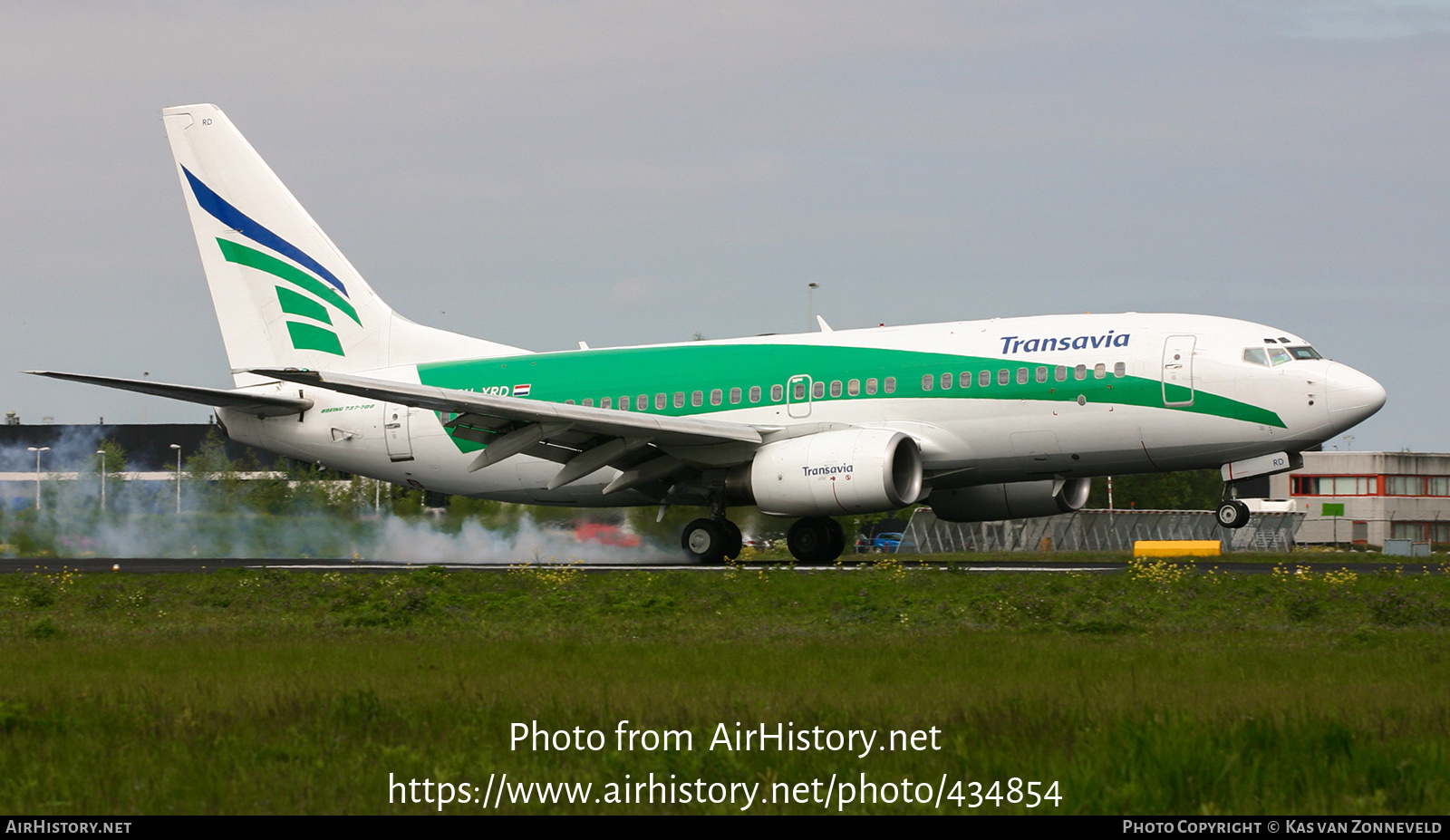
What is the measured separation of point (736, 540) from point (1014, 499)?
5700 mm

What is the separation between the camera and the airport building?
9256 centimetres

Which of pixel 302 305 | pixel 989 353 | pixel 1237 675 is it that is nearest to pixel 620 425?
pixel 989 353

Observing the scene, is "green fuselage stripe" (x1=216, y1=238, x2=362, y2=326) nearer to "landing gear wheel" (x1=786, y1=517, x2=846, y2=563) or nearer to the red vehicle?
the red vehicle

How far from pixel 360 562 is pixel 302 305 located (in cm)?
608

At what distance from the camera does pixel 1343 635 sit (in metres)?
13.2

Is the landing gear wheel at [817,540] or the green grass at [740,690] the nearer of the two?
the green grass at [740,690]

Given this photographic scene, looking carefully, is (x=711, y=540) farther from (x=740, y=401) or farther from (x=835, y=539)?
(x=740, y=401)

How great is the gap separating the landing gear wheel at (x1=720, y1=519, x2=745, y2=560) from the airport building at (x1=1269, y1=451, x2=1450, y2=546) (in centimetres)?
7245

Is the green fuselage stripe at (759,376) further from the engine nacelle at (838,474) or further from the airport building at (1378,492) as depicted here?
the airport building at (1378,492)

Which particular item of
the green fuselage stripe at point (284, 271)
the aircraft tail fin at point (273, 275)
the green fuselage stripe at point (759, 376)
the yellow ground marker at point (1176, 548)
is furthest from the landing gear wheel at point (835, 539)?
the yellow ground marker at point (1176, 548)

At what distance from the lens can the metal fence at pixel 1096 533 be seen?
4975 cm

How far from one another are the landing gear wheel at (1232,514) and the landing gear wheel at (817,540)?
7580 mm

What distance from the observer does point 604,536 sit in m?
32.0

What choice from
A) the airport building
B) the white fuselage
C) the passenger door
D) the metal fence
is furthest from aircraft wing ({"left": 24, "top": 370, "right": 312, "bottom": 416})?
the airport building
